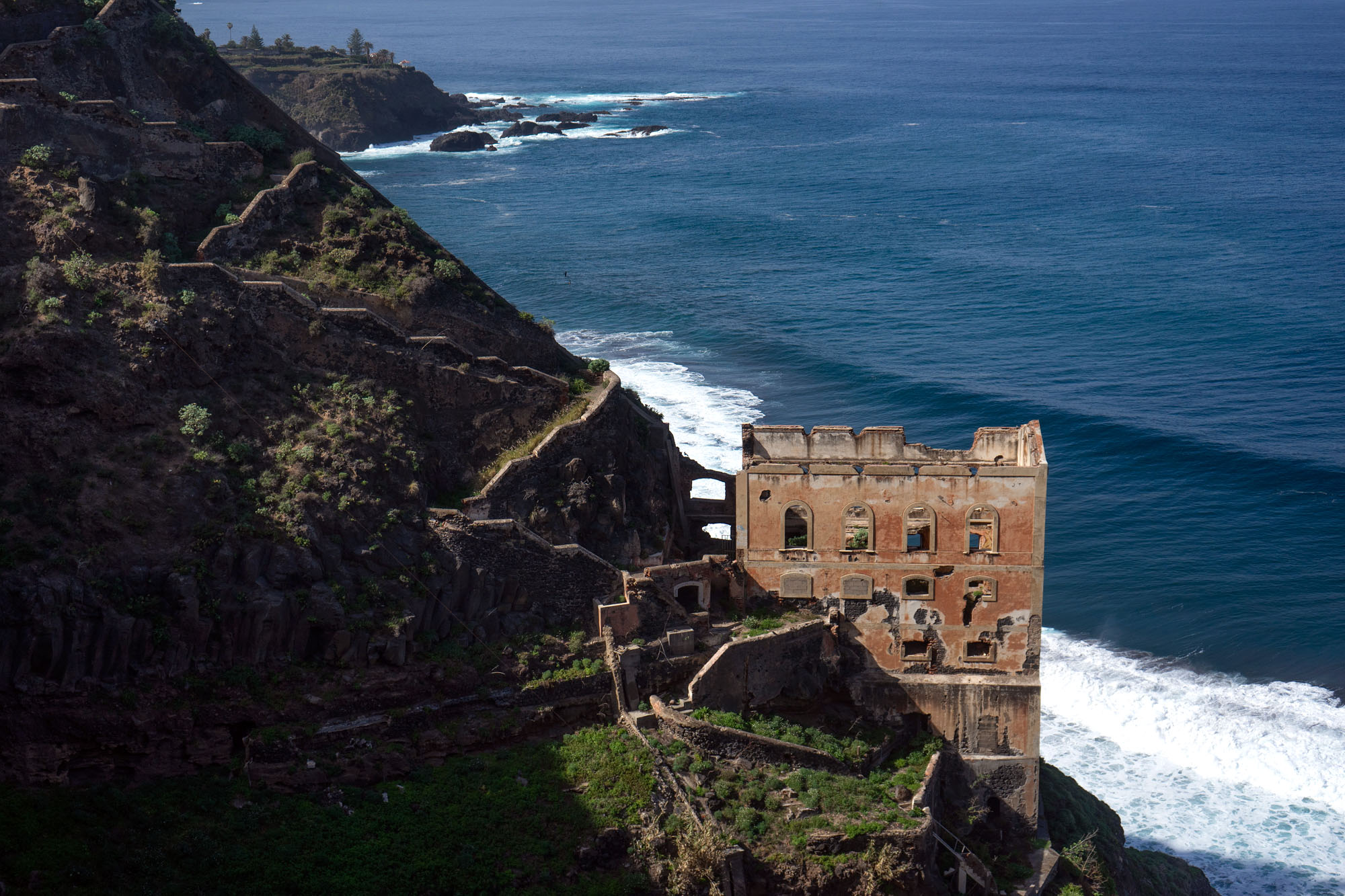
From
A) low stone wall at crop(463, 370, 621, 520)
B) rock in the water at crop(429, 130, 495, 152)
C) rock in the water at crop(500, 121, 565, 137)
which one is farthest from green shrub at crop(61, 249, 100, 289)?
rock in the water at crop(500, 121, 565, 137)

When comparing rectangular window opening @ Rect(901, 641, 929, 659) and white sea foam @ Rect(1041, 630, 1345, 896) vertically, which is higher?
rectangular window opening @ Rect(901, 641, 929, 659)

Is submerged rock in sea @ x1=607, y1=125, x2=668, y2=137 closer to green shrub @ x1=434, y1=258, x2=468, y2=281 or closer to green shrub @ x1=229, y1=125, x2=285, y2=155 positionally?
green shrub @ x1=229, y1=125, x2=285, y2=155

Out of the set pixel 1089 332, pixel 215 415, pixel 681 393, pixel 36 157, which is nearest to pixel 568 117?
pixel 1089 332

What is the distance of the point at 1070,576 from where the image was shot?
63781 millimetres

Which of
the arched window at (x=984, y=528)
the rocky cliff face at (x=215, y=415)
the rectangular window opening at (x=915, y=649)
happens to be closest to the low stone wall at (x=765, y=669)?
the rectangular window opening at (x=915, y=649)

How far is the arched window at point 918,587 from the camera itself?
Result: 140 feet

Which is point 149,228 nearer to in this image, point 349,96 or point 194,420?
point 194,420

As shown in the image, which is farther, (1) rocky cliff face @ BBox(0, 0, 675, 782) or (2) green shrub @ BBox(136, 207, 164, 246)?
(2) green shrub @ BBox(136, 207, 164, 246)

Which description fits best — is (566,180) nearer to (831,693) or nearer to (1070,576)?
(1070,576)

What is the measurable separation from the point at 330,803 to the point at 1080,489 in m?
47.4

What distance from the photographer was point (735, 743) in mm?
38406

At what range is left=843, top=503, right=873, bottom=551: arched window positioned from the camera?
1665 inches

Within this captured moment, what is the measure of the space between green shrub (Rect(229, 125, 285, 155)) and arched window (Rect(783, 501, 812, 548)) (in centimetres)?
2069

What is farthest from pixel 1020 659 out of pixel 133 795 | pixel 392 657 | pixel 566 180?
pixel 566 180
